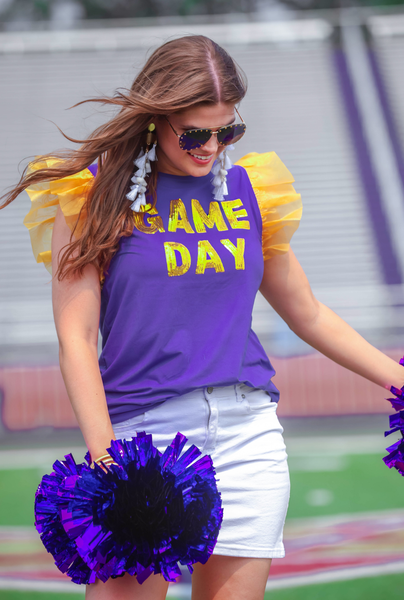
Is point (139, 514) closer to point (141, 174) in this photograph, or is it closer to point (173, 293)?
point (173, 293)

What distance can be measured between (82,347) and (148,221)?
324 millimetres

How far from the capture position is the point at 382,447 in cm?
488

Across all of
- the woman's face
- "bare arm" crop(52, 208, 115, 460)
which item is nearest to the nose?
the woman's face

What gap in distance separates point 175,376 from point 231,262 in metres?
0.29

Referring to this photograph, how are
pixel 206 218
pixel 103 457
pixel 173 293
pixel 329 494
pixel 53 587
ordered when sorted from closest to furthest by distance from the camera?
pixel 103 457, pixel 173 293, pixel 206 218, pixel 53 587, pixel 329 494

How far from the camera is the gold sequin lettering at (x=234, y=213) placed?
1614mm

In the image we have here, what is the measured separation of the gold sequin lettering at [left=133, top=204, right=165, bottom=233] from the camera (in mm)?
1516

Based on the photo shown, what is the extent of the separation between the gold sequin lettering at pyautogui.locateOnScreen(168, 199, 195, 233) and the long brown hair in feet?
0.19

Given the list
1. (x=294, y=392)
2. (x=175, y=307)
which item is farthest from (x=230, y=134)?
(x=294, y=392)

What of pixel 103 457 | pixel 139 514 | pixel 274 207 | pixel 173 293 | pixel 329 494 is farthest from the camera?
pixel 329 494

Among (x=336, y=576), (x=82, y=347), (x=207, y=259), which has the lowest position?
(x=336, y=576)

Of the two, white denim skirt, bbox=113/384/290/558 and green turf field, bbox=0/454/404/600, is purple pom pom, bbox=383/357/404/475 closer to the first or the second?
white denim skirt, bbox=113/384/290/558

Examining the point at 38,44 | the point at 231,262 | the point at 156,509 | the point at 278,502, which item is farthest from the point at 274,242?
the point at 38,44

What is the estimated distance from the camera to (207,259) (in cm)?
152
